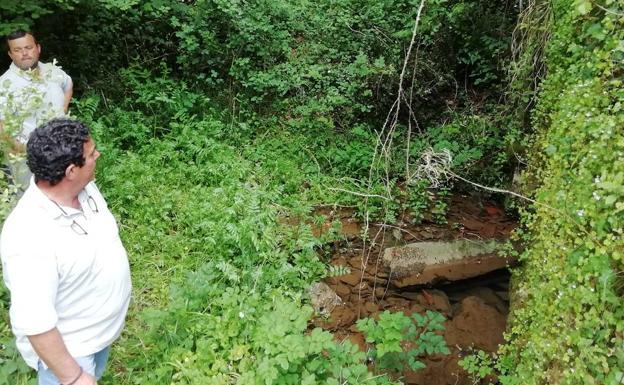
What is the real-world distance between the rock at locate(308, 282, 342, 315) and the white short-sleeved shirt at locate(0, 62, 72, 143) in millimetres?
2750

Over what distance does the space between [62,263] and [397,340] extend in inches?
88.3

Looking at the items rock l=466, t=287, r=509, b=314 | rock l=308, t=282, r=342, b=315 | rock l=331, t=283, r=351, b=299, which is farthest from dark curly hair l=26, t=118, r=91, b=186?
rock l=466, t=287, r=509, b=314

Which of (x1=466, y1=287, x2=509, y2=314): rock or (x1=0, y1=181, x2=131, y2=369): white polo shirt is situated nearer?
(x1=0, y1=181, x2=131, y2=369): white polo shirt

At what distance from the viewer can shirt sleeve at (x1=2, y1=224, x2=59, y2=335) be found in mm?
2006

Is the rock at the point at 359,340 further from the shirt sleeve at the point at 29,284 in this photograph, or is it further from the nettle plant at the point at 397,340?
the shirt sleeve at the point at 29,284

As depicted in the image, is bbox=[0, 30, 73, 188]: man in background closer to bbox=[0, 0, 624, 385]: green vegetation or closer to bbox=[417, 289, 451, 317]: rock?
bbox=[0, 0, 624, 385]: green vegetation

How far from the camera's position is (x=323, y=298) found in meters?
A: 4.80

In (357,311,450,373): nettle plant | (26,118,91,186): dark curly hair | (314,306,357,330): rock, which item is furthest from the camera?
(314,306,357,330): rock

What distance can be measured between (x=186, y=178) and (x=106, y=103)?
1.92m

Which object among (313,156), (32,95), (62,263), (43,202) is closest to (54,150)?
(43,202)

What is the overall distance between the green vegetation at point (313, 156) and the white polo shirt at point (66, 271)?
40.6 inches

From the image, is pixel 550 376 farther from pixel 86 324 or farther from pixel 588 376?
pixel 86 324

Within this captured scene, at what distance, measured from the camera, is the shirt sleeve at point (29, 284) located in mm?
2006

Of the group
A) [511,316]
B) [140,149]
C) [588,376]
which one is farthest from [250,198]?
[588,376]
